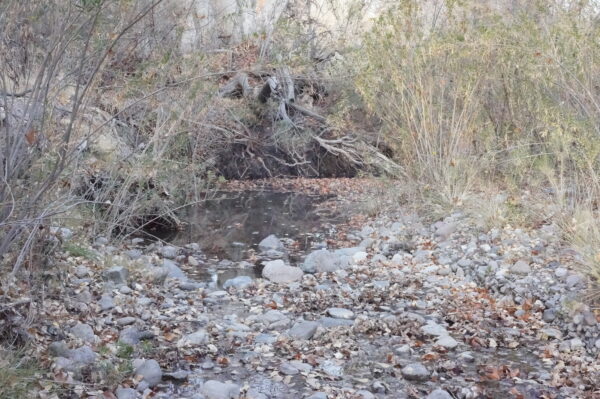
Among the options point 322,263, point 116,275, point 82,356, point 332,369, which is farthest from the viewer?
point 322,263

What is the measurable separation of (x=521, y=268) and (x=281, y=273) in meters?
2.32

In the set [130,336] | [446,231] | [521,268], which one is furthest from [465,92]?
[130,336]

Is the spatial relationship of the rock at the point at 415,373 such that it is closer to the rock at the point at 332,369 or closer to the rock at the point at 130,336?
the rock at the point at 332,369

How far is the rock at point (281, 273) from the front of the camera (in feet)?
21.5

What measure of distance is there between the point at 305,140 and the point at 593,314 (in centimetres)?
→ 927

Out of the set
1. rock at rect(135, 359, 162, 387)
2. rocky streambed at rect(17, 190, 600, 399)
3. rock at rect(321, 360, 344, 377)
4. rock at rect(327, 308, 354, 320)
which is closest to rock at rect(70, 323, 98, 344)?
rocky streambed at rect(17, 190, 600, 399)

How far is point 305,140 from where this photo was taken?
1346 centimetres

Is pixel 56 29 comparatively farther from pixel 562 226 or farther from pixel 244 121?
pixel 244 121

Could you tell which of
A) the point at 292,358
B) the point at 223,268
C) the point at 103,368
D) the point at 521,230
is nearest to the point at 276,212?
the point at 223,268

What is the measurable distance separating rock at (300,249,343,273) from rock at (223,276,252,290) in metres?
0.80

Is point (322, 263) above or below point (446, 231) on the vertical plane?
below

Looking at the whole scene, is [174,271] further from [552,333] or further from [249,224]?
[552,333]

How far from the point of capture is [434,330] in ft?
15.8

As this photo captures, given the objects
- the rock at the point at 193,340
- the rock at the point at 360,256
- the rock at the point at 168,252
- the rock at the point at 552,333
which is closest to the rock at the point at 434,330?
the rock at the point at 552,333
